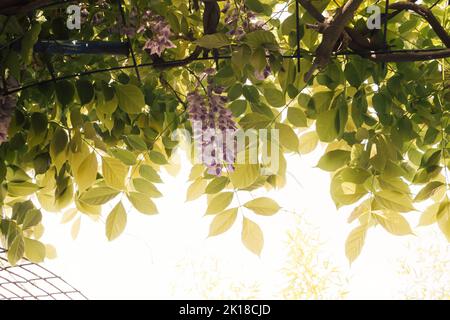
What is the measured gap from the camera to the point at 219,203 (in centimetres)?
51

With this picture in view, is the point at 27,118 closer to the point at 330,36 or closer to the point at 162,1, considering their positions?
the point at 162,1

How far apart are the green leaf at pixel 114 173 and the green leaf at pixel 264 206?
0.32 feet

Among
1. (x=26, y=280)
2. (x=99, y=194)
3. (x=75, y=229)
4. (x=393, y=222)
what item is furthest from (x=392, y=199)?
(x=26, y=280)

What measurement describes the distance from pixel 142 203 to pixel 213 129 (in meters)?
0.09

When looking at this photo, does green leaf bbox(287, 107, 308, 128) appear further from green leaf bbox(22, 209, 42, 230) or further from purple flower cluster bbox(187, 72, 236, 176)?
green leaf bbox(22, 209, 42, 230)

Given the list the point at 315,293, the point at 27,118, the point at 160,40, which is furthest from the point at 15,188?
the point at 315,293

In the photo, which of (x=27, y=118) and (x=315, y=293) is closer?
(x=27, y=118)

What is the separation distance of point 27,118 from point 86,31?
0.10 metres

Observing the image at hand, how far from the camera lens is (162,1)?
0.52 metres

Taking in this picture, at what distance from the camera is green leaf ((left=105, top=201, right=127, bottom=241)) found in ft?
1.69

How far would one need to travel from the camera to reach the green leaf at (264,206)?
489mm

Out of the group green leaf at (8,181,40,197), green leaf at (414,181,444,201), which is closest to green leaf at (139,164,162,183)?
green leaf at (8,181,40,197)

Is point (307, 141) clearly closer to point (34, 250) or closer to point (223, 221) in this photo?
point (223, 221)

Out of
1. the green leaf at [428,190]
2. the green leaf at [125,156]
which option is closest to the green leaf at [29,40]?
the green leaf at [125,156]
